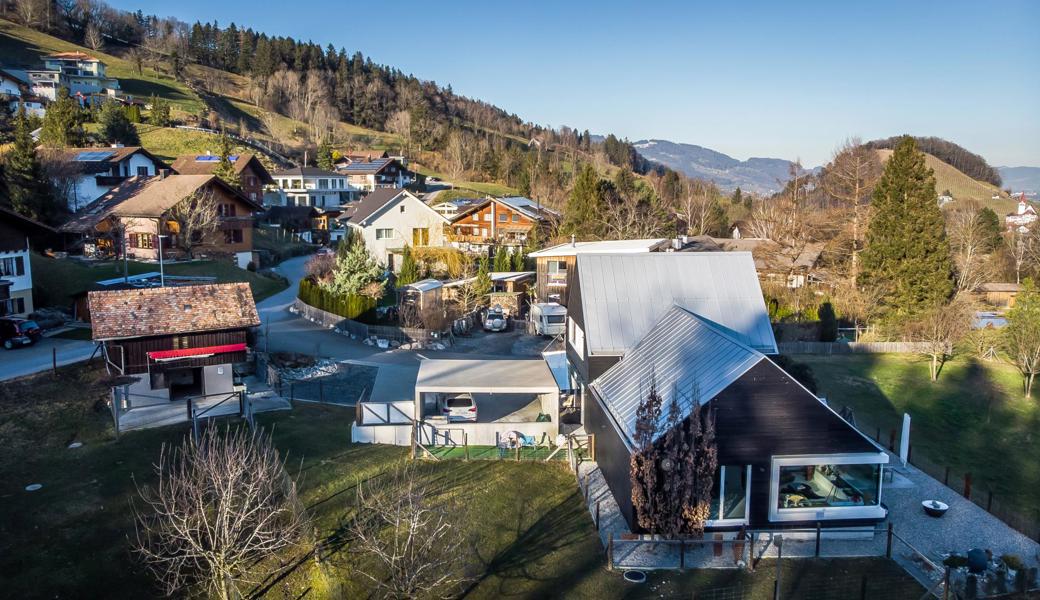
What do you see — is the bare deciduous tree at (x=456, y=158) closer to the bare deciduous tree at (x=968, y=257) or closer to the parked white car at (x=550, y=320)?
the bare deciduous tree at (x=968, y=257)

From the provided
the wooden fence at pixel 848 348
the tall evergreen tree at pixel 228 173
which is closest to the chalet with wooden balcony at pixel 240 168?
the tall evergreen tree at pixel 228 173

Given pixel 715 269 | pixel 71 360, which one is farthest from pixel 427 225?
pixel 715 269

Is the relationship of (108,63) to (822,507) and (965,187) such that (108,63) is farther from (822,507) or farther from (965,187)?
(965,187)

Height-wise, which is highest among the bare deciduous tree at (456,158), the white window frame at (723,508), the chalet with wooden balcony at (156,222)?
the bare deciduous tree at (456,158)

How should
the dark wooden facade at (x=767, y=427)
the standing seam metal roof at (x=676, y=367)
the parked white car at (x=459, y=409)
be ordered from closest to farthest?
the dark wooden facade at (x=767, y=427), the standing seam metal roof at (x=676, y=367), the parked white car at (x=459, y=409)

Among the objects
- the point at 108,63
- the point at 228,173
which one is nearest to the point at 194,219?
the point at 228,173

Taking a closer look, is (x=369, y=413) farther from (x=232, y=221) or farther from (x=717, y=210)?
(x=717, y=210)

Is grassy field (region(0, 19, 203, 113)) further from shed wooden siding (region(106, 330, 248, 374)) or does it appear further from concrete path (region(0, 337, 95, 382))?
shed wooden siding (region(106, 330, 248, 374))

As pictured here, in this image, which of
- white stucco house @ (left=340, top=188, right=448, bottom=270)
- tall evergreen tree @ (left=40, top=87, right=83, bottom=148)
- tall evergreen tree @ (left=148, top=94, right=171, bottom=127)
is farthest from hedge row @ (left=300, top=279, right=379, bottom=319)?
tall evergreen tree @ (left=148, top=94, right=171, bottom=127)
